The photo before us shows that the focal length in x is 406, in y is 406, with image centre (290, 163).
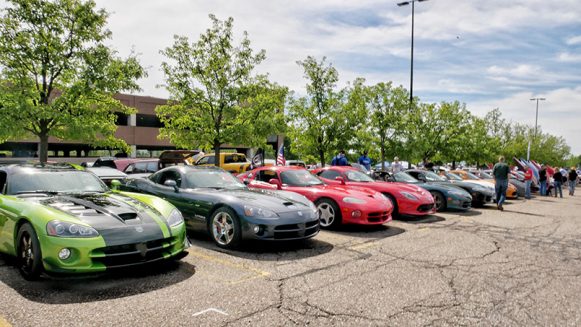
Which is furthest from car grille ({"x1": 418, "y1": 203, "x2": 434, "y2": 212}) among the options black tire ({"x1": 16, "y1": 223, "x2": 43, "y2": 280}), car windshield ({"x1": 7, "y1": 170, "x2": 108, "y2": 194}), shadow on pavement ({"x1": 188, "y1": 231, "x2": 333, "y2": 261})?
black tire ({"x1": 16, "y1": 223, "x2": 43, "y2": 280})

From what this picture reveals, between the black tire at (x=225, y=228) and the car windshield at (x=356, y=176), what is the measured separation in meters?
4.84

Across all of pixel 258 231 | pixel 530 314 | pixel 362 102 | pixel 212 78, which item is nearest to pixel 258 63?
pixel 212 78

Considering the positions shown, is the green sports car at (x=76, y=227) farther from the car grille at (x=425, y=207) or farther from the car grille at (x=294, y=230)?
the car grille at (x=425, y=207)

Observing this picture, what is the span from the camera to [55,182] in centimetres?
525

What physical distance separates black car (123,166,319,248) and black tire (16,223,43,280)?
2.41 metres

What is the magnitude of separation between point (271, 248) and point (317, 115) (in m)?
12.6

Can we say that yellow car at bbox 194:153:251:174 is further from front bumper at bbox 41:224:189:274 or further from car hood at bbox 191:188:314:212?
front bumper at bbox 41:224:189:274

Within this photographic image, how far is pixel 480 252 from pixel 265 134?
1049 cm

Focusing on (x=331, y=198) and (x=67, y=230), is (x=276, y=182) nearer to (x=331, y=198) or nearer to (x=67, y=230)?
(x=331, y=198)

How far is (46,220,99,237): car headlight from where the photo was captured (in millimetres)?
3969

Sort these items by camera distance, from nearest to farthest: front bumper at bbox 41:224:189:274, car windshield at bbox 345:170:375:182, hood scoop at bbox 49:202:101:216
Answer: front bumper at bbox 41:224:189:274 < hood scoop at bbox 49:202:101:216 < car windshield at bbox 345:170:375:182

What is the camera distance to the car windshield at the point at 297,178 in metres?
8.49

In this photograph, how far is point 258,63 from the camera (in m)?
14.9

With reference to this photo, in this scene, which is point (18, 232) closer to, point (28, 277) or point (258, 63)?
point (28, 277)
